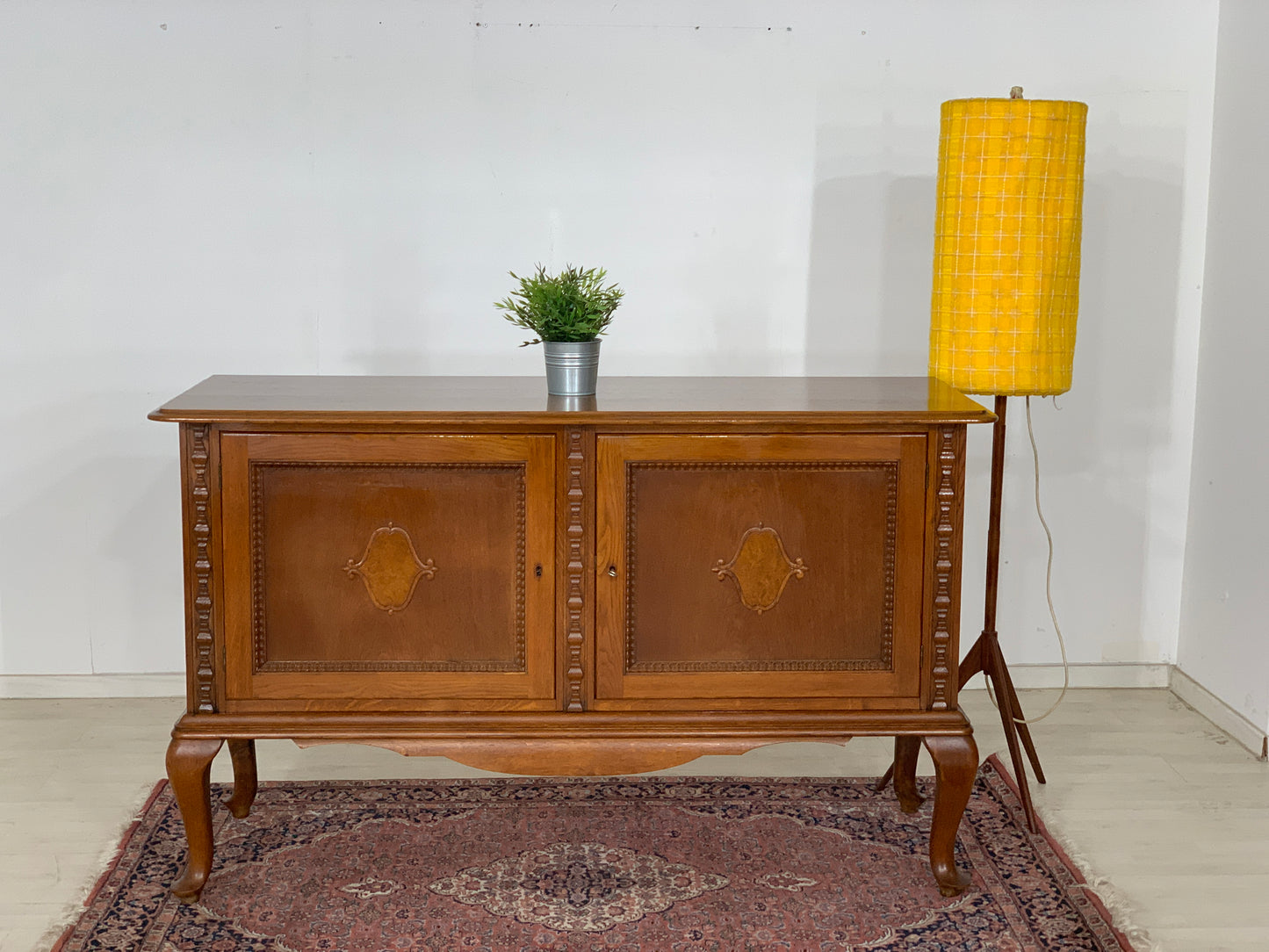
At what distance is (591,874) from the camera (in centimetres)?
257

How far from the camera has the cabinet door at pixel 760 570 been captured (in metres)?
2.36

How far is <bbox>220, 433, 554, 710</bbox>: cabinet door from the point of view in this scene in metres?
2.33

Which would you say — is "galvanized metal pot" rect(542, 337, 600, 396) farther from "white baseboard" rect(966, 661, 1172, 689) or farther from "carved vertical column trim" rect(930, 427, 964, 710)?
"white baseboard" rect(966, 661, 1172, 689)

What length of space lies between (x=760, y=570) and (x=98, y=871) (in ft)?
4.95

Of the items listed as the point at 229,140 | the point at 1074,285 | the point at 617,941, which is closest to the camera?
the point at 617,941

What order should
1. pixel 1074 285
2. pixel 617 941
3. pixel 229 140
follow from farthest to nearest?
pixel 229 140 < pixel 1074 285 < pixel 617 941

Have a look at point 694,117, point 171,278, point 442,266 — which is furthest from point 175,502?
point 694,117

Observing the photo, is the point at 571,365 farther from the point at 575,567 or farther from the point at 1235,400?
the point at 1235,400

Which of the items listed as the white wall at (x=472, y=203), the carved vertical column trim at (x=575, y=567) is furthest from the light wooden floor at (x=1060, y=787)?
the carved vertical column trim at (x=575, y=567)

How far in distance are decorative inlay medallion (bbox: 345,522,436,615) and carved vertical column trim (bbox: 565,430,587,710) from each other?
0.88ft

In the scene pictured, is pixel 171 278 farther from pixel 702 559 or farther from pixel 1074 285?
pixel 1074 285

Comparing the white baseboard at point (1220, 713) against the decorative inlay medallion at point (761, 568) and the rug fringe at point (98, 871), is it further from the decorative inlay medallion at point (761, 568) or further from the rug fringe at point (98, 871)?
the rug fringe at point (98, 871)

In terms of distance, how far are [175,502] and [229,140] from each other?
103 centimetres

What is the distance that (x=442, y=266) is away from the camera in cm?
351
